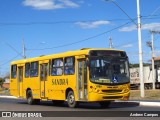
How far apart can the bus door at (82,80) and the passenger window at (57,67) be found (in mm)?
2001

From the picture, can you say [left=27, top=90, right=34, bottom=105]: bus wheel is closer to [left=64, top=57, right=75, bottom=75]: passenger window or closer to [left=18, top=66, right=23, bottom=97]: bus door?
[left=18, top=66, right=23, bottom=97]: bus door

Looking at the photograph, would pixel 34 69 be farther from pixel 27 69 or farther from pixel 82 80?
pixel 82 80

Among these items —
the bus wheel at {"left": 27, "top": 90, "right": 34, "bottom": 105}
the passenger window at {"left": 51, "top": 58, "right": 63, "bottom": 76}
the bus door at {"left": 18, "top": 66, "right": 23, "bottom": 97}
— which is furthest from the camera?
the bus door at {"left": 18, "top": 66, "right": 23, "bottom": 97}

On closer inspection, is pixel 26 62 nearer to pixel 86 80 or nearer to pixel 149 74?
pixel 86 80

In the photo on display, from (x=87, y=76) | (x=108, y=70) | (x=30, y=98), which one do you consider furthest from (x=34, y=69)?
(x=108, y=70)

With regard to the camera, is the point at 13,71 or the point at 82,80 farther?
the point at 13,71

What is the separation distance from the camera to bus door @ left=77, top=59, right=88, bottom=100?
20.6 metres

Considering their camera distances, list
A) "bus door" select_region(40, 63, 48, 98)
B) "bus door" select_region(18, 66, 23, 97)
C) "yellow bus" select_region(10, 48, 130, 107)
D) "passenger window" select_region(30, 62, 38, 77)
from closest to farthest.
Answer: "yellow bus" select_region(10, 48, 130, 107) → "bus door" select_region(40, 63, 48, 98) → "passenger window" select_region(30, 62, 38, 77) → "bus door" select_region(18, 66, 23, 97)

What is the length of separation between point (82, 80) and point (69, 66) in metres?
1.53

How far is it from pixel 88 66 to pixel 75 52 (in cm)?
169

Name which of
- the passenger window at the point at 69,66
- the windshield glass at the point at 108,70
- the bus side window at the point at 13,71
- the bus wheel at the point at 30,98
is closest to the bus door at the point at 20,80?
the bus side window at the point at 13,71

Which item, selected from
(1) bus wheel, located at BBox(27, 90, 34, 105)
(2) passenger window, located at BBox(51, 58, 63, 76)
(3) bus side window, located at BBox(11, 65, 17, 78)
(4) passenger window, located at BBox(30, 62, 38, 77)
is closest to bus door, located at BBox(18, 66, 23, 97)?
(3) bus side window, located at BBox(11, 65, 17, 78)

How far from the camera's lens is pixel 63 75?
→ 2258 centimetres

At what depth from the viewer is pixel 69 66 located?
72.1 ft
